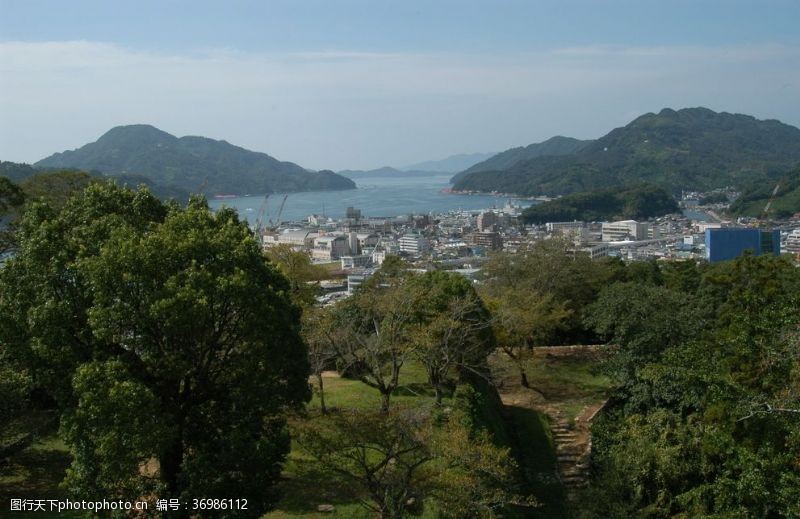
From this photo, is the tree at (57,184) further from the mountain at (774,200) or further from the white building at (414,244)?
the mountain at (774,200)

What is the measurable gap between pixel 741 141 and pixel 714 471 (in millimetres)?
155897

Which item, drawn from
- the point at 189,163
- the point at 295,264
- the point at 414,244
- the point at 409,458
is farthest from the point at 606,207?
the point at 409,458

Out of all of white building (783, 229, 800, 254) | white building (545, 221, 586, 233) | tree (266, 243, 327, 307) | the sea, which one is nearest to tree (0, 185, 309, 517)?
tree (266, 243, 327, 307)

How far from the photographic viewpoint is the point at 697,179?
376 feet

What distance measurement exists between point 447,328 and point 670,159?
12817cm

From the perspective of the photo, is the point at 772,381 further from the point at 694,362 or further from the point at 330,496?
the point at 330,496

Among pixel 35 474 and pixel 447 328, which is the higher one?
pixel 447 328

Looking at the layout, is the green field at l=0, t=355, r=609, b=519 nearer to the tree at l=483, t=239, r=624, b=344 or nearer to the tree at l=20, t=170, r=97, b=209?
the tree at l=483, t=239, r=624, b=344

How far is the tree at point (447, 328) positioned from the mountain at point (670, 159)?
348 feet

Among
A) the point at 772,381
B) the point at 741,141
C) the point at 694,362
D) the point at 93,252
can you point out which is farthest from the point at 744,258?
the point at 741,141

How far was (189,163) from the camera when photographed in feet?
435

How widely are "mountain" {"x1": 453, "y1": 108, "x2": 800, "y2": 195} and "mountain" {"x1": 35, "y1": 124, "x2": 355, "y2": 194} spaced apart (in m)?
40.3

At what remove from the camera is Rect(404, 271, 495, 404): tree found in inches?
393

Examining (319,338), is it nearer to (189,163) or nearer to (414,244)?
(414,244)
